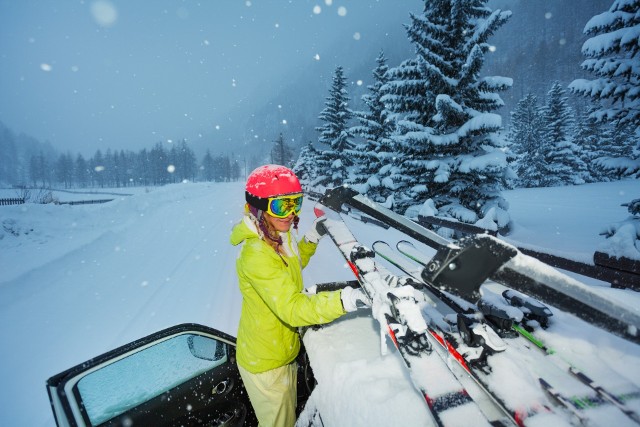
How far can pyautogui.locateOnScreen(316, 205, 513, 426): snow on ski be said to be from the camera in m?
1.21

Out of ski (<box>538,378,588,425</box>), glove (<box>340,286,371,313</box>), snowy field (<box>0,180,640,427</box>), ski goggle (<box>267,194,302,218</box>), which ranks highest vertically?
ski goggle (<box>267,194,302,218</box>)

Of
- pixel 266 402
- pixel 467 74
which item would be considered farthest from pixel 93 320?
pixel 467 74

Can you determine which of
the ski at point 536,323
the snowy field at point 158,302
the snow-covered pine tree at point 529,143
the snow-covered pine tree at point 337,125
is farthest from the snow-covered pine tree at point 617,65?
the snow-covered pine tree at point 529,143

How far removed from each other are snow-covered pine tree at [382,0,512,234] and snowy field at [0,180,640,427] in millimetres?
3340

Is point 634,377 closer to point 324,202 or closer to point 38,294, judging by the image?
point 324,202

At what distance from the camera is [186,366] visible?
102 inches

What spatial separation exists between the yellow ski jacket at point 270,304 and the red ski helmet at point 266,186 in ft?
0.58

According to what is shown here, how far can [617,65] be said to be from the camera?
7.69 metres

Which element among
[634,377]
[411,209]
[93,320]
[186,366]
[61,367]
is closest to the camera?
[634,377]

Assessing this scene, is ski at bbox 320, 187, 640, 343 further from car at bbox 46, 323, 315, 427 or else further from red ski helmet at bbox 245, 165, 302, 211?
car at bbox 46, 323, 315, 427

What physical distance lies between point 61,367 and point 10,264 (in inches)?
253

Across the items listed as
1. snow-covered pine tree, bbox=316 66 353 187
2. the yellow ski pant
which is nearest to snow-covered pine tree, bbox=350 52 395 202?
snow-covered pine tree, bbox=316 66 353 187

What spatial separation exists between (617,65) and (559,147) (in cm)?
3595

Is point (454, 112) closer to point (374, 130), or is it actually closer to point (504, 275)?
point (374, 130)
